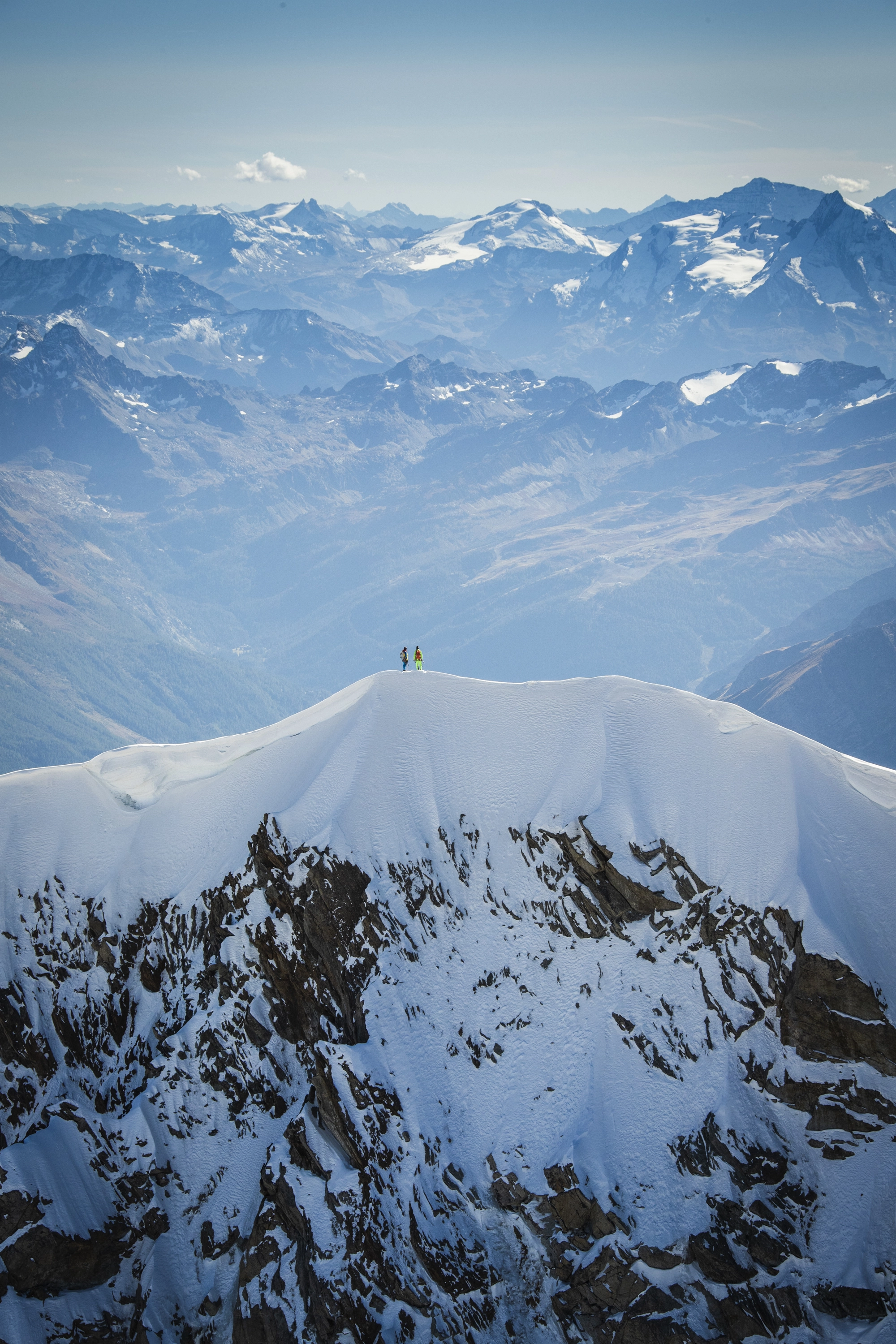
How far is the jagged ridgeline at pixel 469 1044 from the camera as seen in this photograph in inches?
2692

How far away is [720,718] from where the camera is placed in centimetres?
8725

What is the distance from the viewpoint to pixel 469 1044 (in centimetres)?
7556

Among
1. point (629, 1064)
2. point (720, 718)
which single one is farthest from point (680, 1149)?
point (720, 718)

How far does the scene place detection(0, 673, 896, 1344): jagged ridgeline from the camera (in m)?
68.4

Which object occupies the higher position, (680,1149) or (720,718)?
(720,718)

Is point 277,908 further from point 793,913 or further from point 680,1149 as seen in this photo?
point 793,913

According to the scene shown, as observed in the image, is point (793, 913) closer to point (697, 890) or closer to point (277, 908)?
point (697, 890)

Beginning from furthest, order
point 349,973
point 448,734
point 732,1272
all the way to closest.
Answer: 1. point 448,734
2. point 349,973
3. point 732,1272

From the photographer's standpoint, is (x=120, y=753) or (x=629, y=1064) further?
(x=120, y=753)

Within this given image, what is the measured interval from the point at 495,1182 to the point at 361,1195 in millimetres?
10606

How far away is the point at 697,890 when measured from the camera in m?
75.5

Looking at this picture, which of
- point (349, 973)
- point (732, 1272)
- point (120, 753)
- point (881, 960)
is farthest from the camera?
point (120, 753)

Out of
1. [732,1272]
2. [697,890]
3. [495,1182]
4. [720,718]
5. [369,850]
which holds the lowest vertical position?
[732,1272]

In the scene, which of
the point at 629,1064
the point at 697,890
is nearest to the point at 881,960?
the point at 697,890
